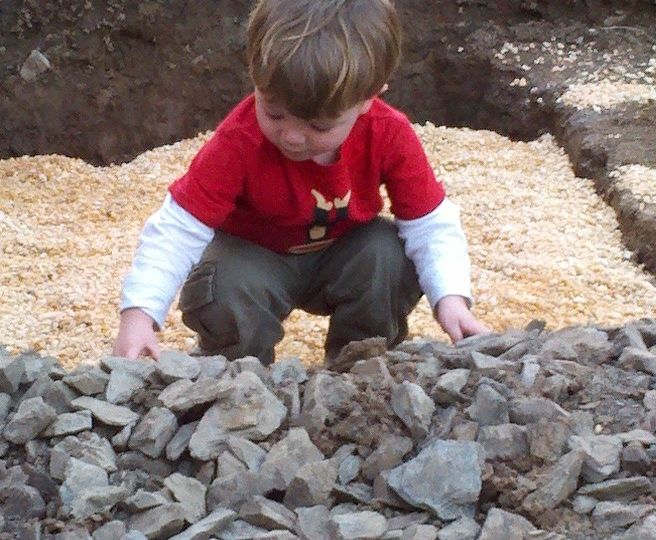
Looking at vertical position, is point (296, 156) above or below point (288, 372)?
above

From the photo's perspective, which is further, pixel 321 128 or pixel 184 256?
pixel 184 256

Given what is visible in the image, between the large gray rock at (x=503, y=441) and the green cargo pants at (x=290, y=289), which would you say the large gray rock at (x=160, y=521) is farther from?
the green cargo pants at (x=290, y=289)

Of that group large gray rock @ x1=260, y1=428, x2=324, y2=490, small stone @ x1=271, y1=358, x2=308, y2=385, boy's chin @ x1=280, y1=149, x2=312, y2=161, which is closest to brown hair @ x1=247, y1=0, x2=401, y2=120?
boy's chin @ x1=280, y1=149, x2=312, y2=161

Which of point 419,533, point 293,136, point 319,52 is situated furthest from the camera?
point 293,136

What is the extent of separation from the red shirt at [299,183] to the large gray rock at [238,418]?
2.26 ft

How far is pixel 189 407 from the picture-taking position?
72.1 inches

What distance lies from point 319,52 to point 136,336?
76 centimetres

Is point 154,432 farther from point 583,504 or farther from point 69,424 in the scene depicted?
point 583,504

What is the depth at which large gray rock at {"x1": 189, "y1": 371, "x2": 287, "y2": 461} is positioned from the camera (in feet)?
5.77

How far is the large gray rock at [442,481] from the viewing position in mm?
1631

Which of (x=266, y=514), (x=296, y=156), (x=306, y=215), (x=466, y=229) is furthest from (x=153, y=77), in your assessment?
(x=266, y=514)

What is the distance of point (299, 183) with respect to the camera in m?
2.48

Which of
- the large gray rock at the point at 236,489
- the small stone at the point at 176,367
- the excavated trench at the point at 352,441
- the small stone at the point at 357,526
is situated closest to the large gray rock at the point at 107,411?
the excavated trench at the point at 352,441

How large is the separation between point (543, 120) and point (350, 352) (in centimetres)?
297
